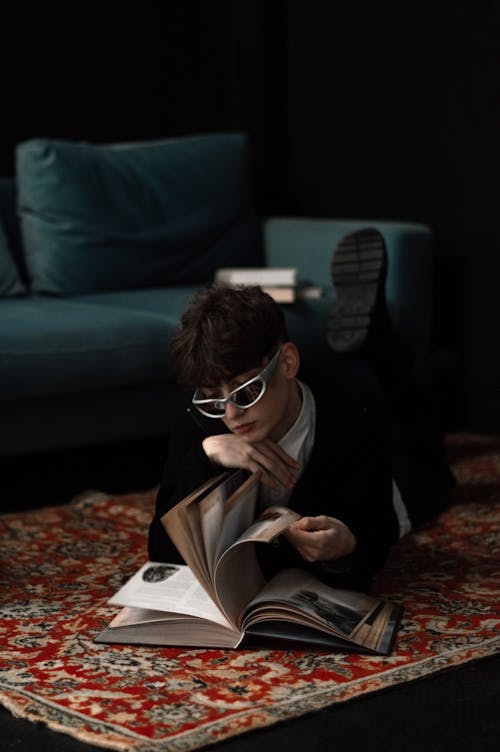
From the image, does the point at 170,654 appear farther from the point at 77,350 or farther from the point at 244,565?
the point at 77,350

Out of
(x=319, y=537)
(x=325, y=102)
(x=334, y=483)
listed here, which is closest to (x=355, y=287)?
(x=334, y=483)

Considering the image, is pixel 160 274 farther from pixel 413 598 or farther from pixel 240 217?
pixel 413 598

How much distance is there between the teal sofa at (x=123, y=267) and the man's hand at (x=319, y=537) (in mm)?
1228

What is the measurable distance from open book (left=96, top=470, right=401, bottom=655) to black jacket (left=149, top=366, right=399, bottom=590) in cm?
7

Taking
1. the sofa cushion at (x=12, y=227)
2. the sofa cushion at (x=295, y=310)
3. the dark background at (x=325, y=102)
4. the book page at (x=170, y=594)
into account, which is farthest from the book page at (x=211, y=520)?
the dark background at (x=325, y=102)

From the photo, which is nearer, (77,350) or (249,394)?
(249,394)

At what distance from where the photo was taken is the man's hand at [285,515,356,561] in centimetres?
209

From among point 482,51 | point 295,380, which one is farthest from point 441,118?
point 295,380

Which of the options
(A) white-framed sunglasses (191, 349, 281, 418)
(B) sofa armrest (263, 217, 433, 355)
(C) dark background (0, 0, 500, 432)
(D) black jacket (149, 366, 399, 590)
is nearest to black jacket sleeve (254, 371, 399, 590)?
(D) black jacket (149, 366, 399, 590)

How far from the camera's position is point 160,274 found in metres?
4.13

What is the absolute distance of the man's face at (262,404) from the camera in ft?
6.92

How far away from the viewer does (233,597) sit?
2.03m

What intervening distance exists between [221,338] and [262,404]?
0.47 ft

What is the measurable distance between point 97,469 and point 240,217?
1.06 meters
